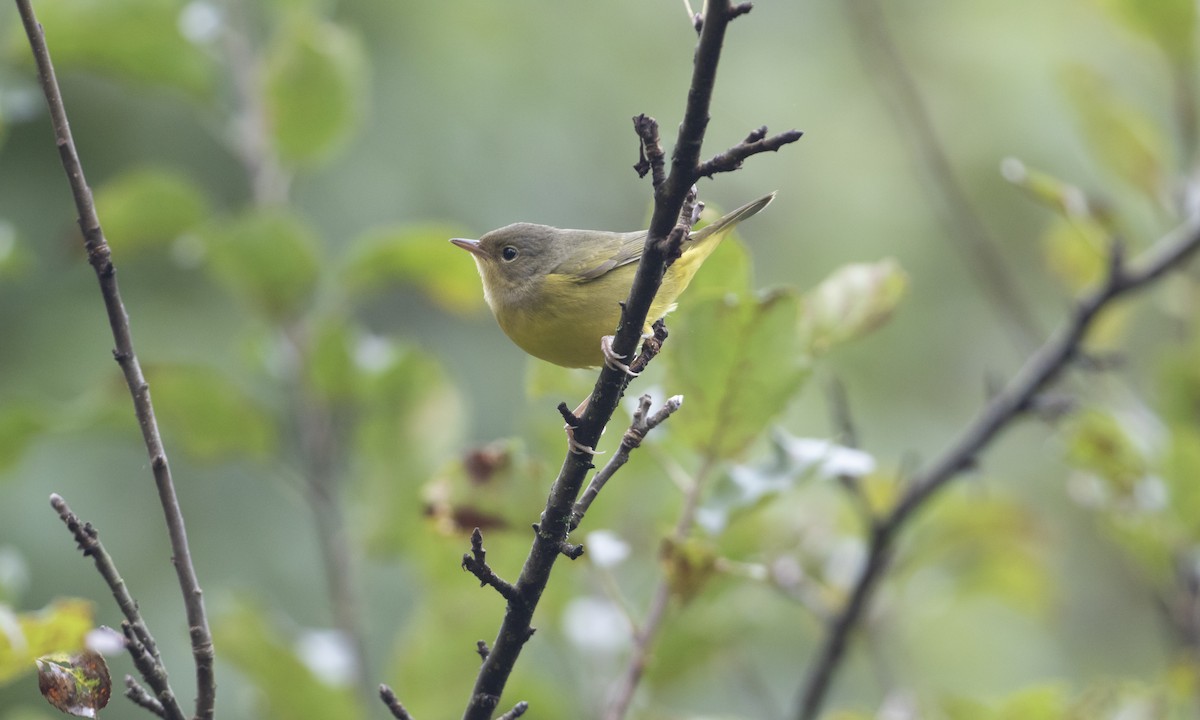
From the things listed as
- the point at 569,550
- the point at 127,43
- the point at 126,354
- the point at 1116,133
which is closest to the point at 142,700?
the point at 126,354

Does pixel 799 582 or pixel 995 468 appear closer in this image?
pixel 799 582

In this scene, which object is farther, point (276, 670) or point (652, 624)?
point (276, 670)

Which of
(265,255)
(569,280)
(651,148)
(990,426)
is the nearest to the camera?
(651,148)

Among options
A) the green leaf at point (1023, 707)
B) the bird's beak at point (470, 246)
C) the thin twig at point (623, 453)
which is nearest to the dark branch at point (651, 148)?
the thin twig at point (623, 453)

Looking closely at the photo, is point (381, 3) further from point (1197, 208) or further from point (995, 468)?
point (1197, 208)

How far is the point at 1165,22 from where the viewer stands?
10.4ft

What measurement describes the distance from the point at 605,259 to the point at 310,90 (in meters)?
1.05

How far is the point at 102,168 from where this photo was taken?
18.9 ft

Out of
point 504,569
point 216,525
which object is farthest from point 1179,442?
point 216,525

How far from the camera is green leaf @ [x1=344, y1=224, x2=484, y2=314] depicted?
3.30 m

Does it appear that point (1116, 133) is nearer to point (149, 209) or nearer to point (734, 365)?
point (734, 365)

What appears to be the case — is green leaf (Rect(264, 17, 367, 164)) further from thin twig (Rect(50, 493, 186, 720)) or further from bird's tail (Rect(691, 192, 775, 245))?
thin twig (Rect(50, 493, 186, 720))

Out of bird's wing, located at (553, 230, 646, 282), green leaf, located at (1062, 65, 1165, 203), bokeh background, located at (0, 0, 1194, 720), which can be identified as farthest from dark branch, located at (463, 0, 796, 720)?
green leaf, located at (1062, 65, 1165, 203)

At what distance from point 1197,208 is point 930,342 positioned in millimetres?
3776
